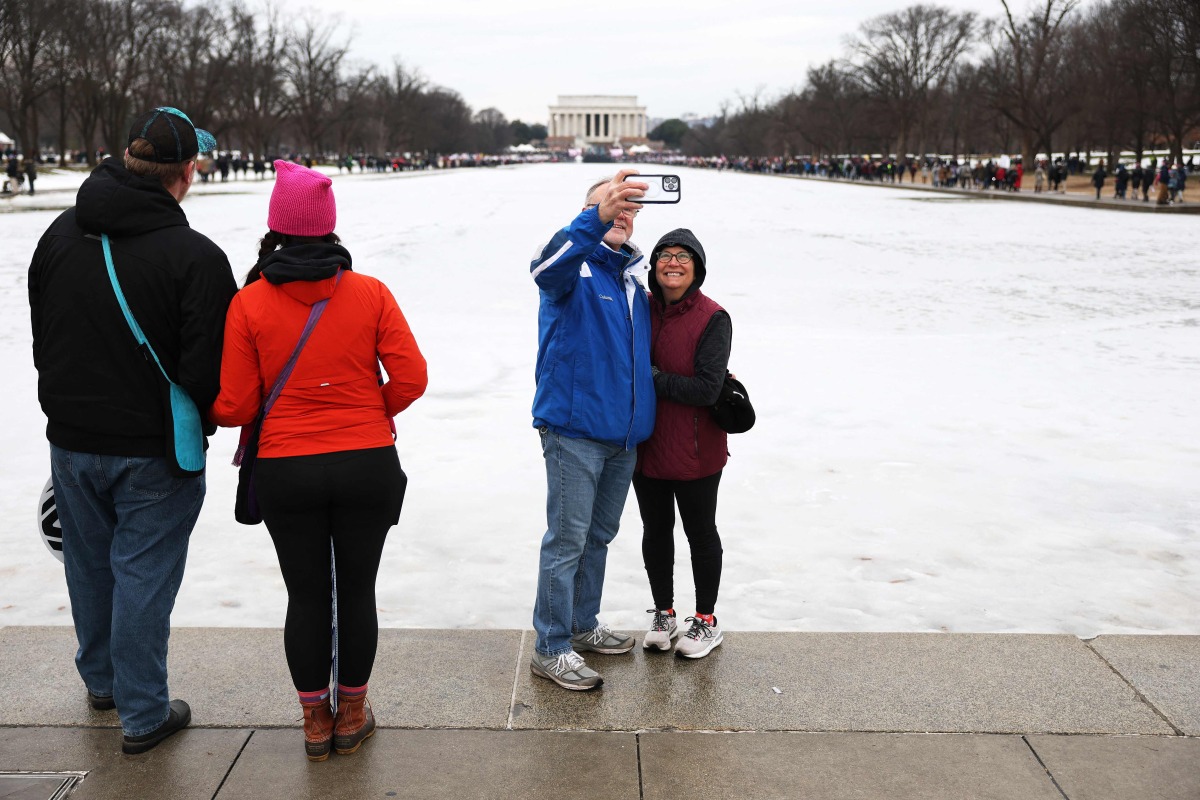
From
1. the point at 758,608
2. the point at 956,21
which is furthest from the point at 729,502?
the point at 956,21

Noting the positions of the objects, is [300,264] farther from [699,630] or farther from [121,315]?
[699,630]

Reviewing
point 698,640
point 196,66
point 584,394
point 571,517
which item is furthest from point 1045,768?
point 196,66

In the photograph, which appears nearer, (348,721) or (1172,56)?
(348,721)

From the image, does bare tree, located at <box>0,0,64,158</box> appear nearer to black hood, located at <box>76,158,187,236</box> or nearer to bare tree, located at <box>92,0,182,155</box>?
→ bare tree, located at <box>92,0,182,155</box>

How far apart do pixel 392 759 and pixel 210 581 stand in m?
2.10

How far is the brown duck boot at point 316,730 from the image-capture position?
10.9ft

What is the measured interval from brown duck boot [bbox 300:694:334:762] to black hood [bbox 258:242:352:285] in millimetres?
1285

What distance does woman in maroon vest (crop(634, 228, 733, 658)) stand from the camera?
384 cm

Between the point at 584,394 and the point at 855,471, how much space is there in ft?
12.5

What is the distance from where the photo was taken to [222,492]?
651 cm

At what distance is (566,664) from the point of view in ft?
12.6

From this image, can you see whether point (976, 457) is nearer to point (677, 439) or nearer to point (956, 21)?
point (677, 439)

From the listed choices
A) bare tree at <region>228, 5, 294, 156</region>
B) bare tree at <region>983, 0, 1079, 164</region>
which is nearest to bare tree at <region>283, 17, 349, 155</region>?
bare tree at <region>228, 5, 294, 156</region>

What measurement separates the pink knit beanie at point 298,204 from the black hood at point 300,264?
0.17 ft
